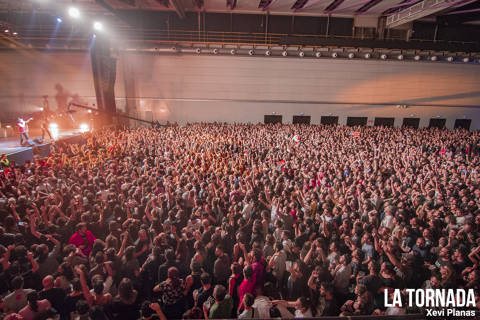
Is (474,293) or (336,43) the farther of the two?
(336,43)

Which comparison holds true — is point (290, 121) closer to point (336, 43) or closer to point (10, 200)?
point (336, 43)

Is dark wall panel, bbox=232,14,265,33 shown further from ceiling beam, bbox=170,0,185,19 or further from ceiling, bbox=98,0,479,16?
ceiling beam, bbox=170,0,185,19

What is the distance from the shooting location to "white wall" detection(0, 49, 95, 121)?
1845cm

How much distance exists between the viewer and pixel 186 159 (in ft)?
28.3

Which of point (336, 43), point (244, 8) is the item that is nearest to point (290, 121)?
point (336, 43)

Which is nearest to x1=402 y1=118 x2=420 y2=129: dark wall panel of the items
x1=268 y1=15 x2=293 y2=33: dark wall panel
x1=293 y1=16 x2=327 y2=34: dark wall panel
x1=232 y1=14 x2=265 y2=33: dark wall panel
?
x1=293 y1=16 x2=327 y2=34: dark wall panel

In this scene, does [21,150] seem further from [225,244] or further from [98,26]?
[225,244]

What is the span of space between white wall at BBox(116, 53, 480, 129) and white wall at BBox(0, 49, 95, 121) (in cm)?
292

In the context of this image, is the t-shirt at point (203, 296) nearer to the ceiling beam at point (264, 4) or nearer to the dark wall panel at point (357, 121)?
the ceiling beam at point (264, 4)

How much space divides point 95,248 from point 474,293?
5.20 metres

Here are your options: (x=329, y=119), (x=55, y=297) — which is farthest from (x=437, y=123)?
(x=55, y=297)

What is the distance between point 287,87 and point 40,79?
19.5 metres

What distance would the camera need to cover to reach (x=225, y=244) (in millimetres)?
3992

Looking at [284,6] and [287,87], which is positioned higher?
[284,6]
